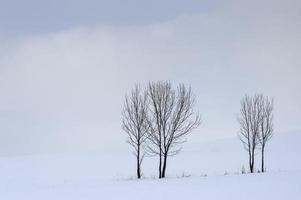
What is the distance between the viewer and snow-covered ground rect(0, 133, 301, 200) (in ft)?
78.8

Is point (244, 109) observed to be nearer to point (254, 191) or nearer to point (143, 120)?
point (143, 120)

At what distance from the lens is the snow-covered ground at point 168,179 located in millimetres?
24031

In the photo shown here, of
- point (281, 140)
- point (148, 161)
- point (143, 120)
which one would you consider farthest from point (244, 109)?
point (281, 140)

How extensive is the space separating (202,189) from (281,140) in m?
61.7

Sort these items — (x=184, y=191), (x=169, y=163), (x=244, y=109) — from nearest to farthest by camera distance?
(x=184, y=191) < (x=244, y=109) < (x=169, y=163)

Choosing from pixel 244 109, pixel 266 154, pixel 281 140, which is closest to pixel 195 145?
pixel 281 140

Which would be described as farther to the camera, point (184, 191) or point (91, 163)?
point (91, 163)

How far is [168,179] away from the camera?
34.2 m

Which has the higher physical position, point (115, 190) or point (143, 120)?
point (143, 120)

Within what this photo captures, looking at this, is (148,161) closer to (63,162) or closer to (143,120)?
(63,162)

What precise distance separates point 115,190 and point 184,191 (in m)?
4.20

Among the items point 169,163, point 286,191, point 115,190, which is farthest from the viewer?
point 169,163

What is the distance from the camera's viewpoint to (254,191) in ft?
78.3

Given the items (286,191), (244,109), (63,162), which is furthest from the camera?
(63,162)
